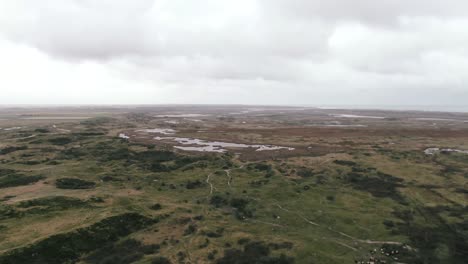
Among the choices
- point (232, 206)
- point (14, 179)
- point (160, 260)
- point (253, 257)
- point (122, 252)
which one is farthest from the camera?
point (14, 179)

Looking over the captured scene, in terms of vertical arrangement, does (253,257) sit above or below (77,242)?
below

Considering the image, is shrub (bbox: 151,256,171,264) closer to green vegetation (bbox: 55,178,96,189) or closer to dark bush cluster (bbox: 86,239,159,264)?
dark bush cluster (bbox: 86,239,159,264)

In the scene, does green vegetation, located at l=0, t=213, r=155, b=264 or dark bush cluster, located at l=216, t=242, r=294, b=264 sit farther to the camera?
dark bush cluster, located at l=216, t=242, r=294, b=264

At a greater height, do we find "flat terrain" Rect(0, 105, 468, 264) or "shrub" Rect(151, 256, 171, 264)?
"flat terrain" Rect(0, 105, 468, 264)

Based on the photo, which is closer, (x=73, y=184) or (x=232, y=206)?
(x=232, y=206)

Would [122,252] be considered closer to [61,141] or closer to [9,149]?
[9,149]

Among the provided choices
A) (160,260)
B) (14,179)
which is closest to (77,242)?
(160,260)

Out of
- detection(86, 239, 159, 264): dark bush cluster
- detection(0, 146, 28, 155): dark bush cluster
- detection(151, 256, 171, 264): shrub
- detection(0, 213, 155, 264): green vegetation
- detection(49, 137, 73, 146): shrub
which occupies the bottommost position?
detection(86, 239, 159, 264): dark bush cluster

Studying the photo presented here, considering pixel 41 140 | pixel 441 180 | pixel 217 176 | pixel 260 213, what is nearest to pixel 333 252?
pixel 260 213

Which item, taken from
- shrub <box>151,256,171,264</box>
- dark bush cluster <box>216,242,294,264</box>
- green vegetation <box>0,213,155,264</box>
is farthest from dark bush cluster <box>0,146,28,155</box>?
dark bush cluster <box>216,242,294,264</box>
